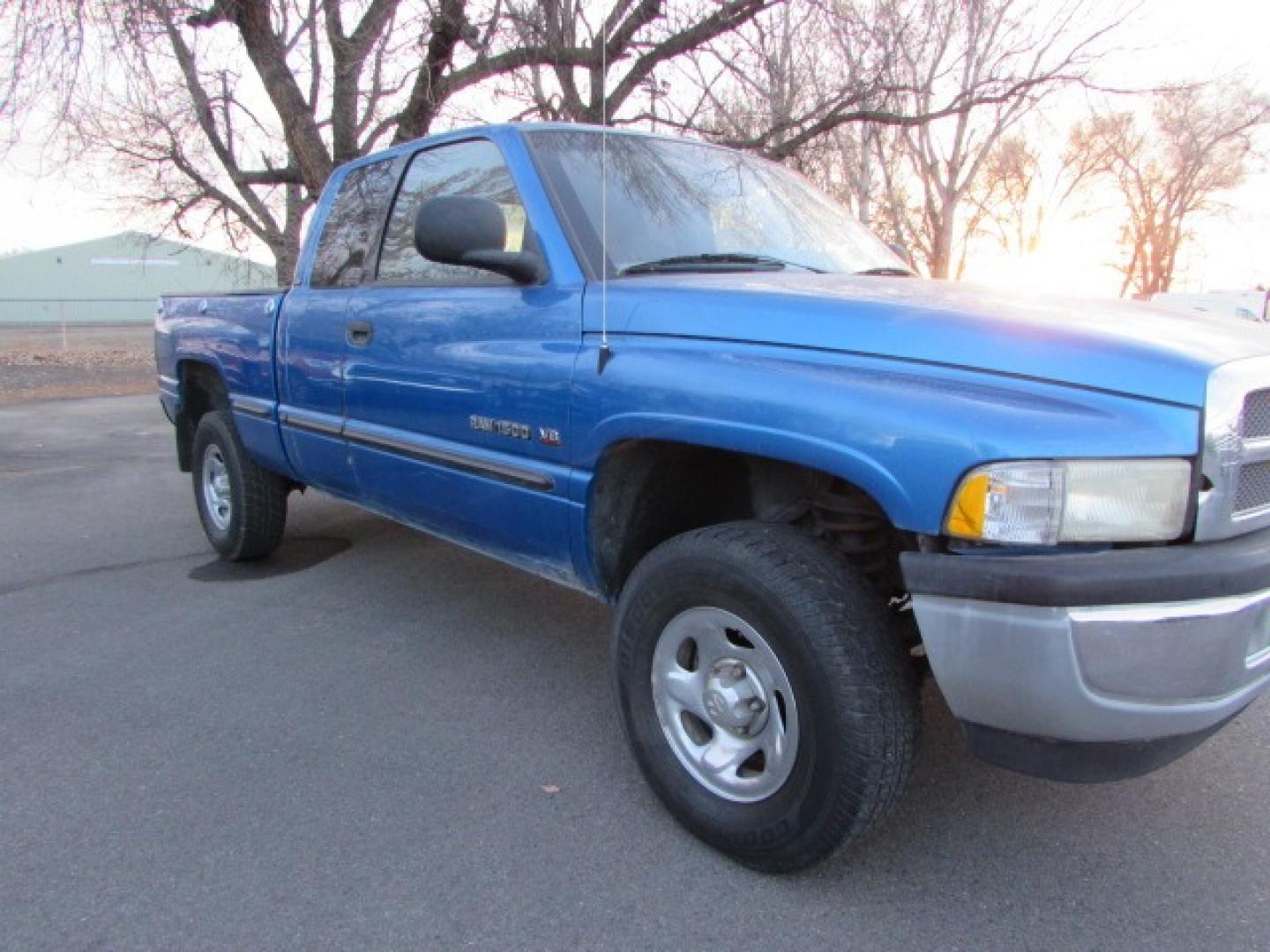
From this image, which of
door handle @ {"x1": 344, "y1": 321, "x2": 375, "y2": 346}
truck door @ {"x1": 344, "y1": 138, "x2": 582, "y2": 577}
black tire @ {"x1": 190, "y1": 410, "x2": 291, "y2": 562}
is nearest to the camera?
truck door @ {"x1": 344, "y1": 138, "x2": 582, "y2": 577}

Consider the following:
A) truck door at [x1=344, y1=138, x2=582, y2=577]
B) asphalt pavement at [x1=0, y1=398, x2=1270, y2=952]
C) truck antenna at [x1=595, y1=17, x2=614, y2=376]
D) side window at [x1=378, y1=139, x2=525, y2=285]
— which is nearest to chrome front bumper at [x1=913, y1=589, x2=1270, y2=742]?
asphalt pavement at [x1=0, y1=398, x2=1270, y2=952]

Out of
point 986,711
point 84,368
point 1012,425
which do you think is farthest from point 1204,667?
point 84,368

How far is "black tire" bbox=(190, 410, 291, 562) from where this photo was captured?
4.88 meters

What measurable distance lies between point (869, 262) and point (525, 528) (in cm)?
164

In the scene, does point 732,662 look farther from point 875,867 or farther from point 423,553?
point 423,553

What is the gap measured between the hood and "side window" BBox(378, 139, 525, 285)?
65cm

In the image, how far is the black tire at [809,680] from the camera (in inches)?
84.4

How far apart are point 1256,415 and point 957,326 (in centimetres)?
64

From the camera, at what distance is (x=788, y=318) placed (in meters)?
2.31

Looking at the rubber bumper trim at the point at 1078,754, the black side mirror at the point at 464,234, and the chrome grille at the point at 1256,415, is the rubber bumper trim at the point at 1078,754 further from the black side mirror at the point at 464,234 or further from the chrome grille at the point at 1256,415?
the black side mirror at the point at 464,234

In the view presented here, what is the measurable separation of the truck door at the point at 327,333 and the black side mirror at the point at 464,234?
115 cm

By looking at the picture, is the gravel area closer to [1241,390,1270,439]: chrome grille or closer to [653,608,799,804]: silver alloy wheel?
[653,608,799,804]: silver alloy wheel

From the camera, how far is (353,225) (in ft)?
13.7

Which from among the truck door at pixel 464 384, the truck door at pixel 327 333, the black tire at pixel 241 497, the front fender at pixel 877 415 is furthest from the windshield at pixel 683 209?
the black tire at pixel 241 497
